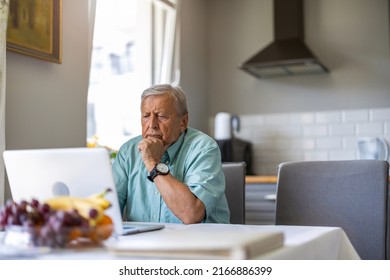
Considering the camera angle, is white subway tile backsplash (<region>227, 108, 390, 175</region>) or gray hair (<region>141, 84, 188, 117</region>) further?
white subway tile backsplash (<region>227, 108, 390, 175</region>)

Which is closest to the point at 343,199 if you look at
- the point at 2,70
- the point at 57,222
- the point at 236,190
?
the point at 236,190

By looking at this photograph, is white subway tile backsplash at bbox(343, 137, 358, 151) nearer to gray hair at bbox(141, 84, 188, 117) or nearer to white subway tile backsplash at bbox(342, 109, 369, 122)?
white subway tile backsplash at bbox(342, 109, 369, 122)

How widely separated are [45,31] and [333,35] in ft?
7.56

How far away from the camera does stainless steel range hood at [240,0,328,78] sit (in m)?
3.42

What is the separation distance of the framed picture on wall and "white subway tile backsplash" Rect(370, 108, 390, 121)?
2.32 meters

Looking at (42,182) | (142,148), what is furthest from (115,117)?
(42,182)

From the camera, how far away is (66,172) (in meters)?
0.99

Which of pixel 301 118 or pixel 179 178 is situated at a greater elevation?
pixel 301 118

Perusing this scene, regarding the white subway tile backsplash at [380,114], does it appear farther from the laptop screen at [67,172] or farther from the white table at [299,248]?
the laptop screen at [67,172]

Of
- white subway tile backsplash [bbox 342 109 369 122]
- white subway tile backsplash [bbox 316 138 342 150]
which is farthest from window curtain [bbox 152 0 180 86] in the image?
white subway tile backsplash [bbox 342 109 369 122]

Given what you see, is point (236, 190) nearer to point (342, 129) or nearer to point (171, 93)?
point (171, 93)

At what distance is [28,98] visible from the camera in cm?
213

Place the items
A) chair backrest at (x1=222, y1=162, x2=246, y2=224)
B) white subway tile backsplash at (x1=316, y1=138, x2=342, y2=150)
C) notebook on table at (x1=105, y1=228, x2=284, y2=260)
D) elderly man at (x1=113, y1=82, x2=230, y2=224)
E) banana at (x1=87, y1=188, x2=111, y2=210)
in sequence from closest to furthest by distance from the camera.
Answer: notebook on table at (x1=105, y1=228, x2=284, y2=260), banana at (x1=87, y1=188, x2=111, y2=210), elderly man at (x1=113, y1=82, x2=230, y2=224), chair backrest at (x1=222, y1=162, x2=246, y2=224), white subway tile backsplash at (x1=316, y1=138, x2=342, y2=150)

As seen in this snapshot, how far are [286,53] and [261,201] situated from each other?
1085mm
